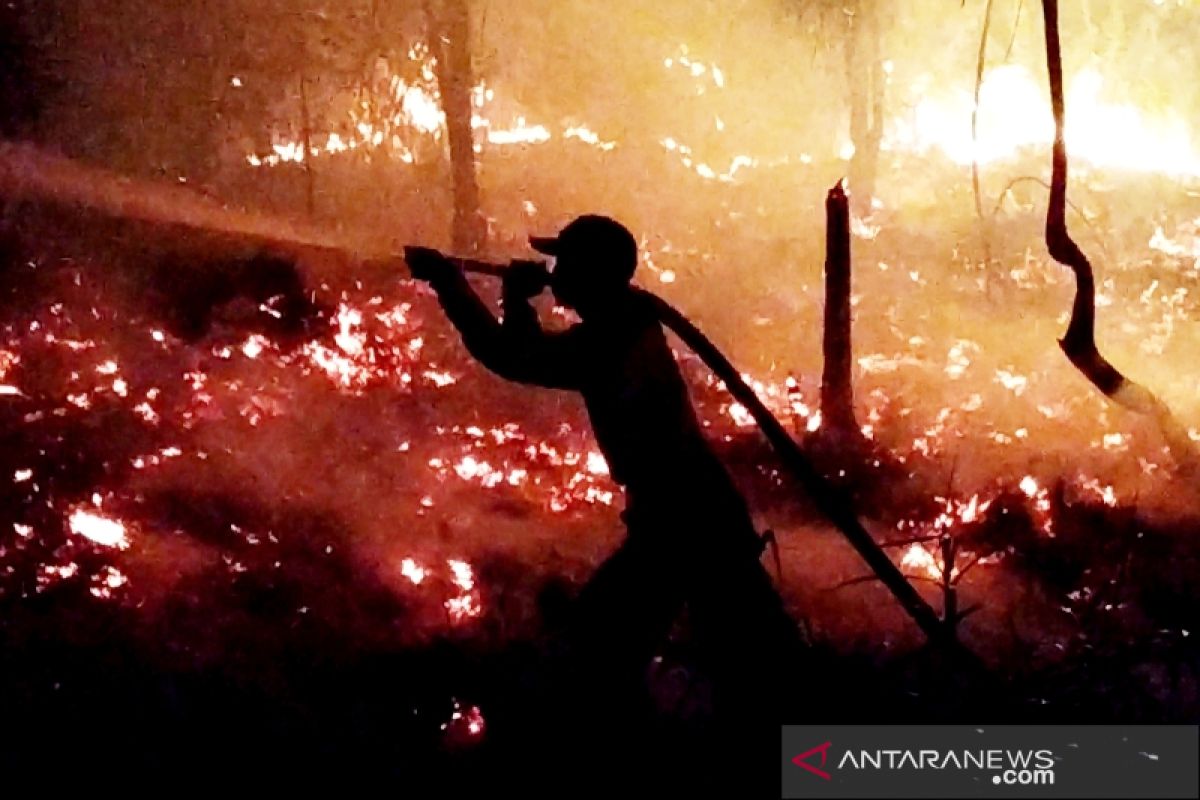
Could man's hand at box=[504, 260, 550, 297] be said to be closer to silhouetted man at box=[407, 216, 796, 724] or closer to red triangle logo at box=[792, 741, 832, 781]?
silhouetted man at box=[407, 216, 796, 724]

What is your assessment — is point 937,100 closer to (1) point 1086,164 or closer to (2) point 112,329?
(1) point 1086,164

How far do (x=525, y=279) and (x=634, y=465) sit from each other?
848mm

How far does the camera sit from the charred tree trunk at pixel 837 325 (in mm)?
7094

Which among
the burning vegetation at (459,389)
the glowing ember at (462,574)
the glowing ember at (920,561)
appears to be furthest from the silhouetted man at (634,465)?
the glowing ember at (920,561)

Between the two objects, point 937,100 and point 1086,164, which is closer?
point 1086,164

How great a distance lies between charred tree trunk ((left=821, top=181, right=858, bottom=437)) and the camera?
23.3 feet

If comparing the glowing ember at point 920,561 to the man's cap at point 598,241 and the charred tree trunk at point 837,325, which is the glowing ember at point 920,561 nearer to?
the charred tree trunk at point 837,325

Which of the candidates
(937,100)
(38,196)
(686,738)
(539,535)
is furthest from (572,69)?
(686,738)

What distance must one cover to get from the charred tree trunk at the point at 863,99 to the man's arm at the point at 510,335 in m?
11.8

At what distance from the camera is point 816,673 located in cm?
402

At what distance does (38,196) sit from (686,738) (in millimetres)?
9313

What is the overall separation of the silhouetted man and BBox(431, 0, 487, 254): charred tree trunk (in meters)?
7.48

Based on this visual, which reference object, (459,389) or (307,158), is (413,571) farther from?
(307,158)

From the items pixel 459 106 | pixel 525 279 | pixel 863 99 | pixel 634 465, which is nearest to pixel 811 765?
pixel 634 465
